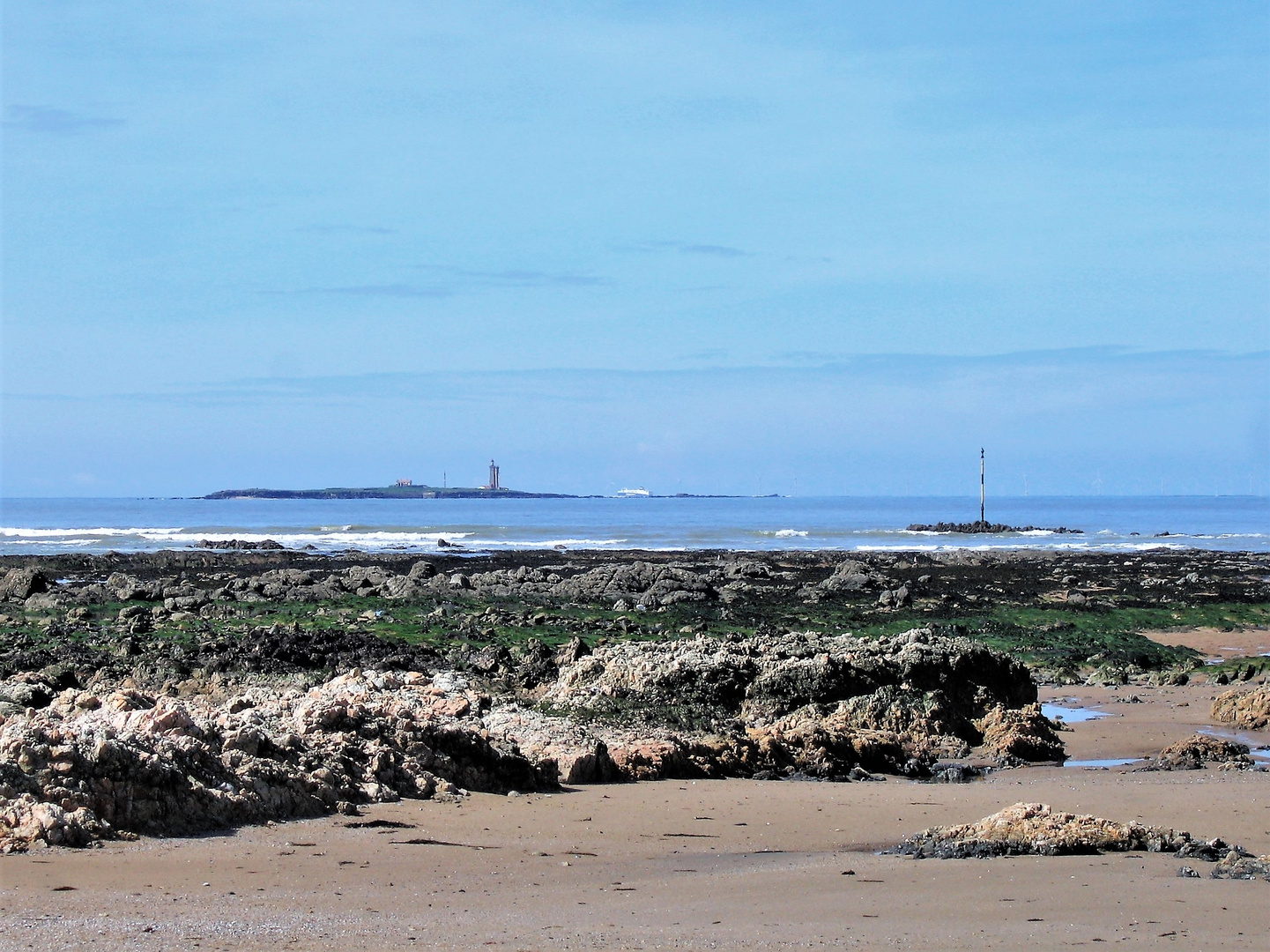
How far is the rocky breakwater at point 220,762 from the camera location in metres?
7.44

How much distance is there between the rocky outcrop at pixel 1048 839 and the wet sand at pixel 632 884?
7.3 inches

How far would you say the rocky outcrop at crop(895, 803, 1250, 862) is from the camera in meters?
7.68

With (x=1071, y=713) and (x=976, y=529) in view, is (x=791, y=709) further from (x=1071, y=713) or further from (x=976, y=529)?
(x=976, y=529)

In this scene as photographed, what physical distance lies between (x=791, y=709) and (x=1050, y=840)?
17.1 ft

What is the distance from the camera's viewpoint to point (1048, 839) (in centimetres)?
775

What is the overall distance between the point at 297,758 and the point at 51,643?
1190 centimetres

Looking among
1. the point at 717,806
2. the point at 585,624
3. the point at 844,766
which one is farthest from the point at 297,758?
the point at 585,624

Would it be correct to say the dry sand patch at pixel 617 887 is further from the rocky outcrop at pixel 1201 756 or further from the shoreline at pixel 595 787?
the rocky outcrop at pixel 1201 756

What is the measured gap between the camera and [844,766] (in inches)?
435

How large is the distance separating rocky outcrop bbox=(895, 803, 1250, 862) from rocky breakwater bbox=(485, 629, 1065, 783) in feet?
9.18

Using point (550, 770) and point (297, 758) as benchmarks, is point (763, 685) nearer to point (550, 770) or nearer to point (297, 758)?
point (550, 770)

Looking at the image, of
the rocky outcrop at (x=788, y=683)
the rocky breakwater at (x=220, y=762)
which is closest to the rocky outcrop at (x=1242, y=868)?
the rocky breakwater at (x=220, y=762)

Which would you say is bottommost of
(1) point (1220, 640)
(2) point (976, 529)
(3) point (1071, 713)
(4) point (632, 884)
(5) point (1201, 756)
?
(1) point (1220, 640)

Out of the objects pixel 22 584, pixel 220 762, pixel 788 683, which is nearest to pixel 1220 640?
Answer: pixel 788 683
